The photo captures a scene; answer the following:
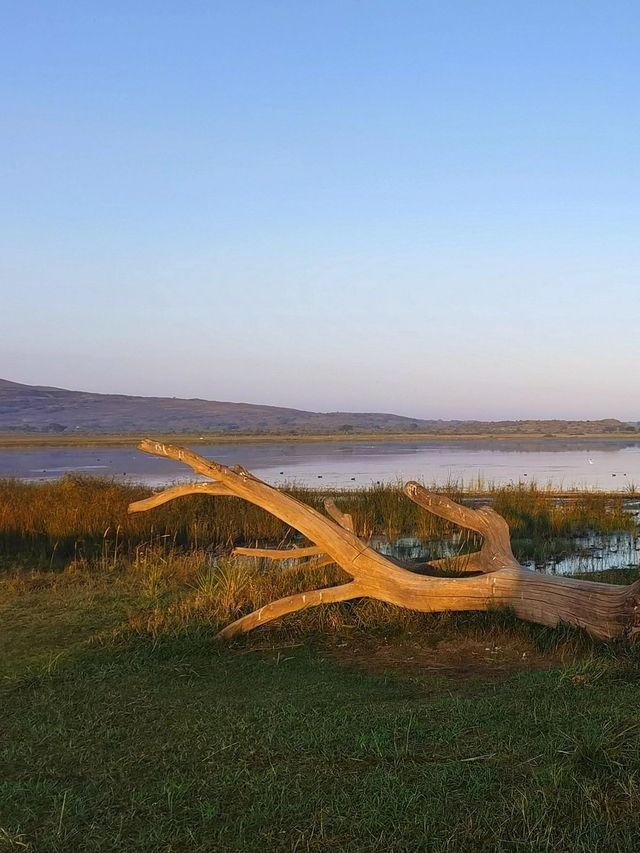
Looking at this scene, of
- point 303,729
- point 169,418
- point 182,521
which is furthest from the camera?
point 169,418

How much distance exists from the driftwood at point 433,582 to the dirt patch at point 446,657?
1.45 feet

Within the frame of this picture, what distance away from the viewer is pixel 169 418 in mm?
139250

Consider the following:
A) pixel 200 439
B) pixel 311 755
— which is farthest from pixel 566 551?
pixel 200 439

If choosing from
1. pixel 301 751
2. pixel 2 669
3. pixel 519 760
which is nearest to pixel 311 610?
pixel 2 669

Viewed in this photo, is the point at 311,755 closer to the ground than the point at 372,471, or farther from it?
farther from it

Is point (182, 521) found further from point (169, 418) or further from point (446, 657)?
point (169, 418)

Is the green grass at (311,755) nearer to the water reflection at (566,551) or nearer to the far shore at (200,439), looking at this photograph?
the water reflection at (566,551)

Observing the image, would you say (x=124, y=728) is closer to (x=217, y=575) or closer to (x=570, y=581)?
(x=570, y=581)

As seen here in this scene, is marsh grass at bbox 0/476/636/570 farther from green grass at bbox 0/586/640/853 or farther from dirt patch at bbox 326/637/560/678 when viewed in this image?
green grass at bbox 0/586/640/853

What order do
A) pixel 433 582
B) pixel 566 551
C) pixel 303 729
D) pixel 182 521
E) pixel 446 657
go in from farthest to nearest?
1. pixel 182 521
2. pixel 566 551
3. pixel 433 582
4. pixel 446 657
5. pixel 303 729

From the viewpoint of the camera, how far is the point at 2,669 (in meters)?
6.16

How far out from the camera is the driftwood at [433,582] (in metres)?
6.46

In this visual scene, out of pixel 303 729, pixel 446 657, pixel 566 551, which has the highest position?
pixel 303 729

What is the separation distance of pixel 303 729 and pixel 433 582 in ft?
10.0
